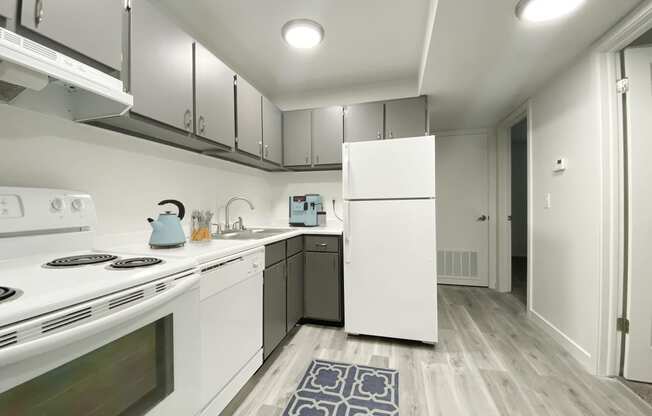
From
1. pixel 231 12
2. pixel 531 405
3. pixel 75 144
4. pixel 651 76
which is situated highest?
pixel 231 12

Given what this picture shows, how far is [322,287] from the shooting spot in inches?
91.1

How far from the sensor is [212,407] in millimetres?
1251

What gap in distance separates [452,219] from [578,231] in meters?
1.76

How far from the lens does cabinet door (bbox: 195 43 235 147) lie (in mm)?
1567

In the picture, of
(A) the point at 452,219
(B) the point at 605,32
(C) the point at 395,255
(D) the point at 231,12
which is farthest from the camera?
(A) the point at 452,219

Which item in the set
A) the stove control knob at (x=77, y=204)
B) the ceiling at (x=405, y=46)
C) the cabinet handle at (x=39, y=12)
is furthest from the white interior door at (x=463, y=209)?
the cabinet handle at (x=39, y=12)

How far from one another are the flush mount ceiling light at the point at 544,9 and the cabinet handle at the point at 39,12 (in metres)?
2.04

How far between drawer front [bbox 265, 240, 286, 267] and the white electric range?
72cm

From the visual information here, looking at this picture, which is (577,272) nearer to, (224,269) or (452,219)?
(452,219)

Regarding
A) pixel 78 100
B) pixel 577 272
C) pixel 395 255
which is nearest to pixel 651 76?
pixel 577 272

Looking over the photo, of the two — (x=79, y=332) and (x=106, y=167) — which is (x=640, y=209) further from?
(x=106, y=167)

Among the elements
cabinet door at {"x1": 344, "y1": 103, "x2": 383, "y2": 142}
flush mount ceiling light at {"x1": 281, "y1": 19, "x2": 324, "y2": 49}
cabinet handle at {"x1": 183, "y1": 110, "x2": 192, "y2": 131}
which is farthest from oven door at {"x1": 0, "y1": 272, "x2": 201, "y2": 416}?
cabinet door at {"x1": 344, "y1": 103, "x2": 383, "y2": 142}

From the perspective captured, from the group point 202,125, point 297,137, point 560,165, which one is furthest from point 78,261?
point 560,165

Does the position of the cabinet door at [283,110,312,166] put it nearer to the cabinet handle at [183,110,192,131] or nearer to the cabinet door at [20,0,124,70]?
the cabinet handle at [183,110,192,131]
